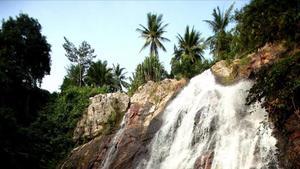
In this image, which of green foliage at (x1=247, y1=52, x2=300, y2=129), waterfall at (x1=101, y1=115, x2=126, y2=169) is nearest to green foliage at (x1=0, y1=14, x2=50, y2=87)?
waterfall at (x1=101, y1=115, x2=126, y2=169)

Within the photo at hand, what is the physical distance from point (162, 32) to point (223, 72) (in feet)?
63.1

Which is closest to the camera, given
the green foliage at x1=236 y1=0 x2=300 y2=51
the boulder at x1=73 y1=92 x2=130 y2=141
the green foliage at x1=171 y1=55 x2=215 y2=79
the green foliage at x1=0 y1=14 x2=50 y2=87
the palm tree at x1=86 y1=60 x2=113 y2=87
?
the green foliage at x1=236 y1=0 x2=300 y2=51

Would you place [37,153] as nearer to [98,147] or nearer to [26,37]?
[98,147]

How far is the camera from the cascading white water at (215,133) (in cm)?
1447

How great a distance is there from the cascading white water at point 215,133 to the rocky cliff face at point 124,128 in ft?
3.80

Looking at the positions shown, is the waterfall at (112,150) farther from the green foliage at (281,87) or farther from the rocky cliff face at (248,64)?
the green foliage at (281,87)

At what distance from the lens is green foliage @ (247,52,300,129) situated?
13.5 meters

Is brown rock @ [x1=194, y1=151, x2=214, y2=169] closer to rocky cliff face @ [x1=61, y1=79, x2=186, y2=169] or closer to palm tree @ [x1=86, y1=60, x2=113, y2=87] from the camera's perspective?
rocky cliff face @ [x1=61, y1=79, x2=186, y2=169]

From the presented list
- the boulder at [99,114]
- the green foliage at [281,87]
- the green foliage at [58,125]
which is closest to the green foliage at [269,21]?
the green foliage at [281,87]

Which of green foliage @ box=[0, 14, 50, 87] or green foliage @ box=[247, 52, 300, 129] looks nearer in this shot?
green foliage @ box=[247, 52, 300, 129]

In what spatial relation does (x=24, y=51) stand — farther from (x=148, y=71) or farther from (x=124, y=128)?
(x=124, y=128)

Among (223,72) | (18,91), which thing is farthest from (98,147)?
(18,91)

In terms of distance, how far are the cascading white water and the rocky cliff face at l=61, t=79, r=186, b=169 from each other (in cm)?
116

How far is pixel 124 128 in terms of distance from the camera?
76.9 feet
